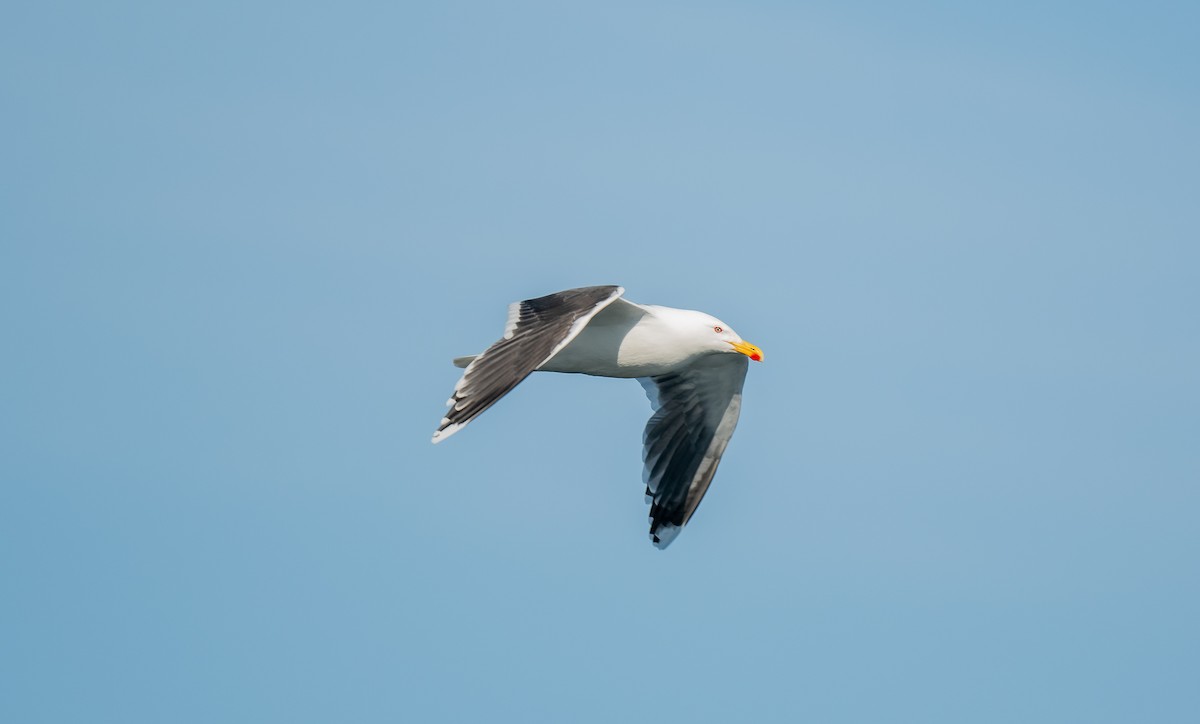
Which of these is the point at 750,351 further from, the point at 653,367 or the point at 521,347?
the point at 521,347

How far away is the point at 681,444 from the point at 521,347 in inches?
185

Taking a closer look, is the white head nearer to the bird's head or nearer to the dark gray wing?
the bird's head

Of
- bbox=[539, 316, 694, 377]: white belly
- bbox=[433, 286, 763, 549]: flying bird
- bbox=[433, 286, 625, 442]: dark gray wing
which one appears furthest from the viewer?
bbox=[539, 316, 694, 377]: white belly

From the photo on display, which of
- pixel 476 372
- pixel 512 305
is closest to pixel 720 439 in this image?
pixel 512 305

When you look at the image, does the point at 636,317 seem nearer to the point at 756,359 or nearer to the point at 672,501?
the point at 756,359

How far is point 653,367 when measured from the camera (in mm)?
17656

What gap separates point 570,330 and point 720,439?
4643 mm

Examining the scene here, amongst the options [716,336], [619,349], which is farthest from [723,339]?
[619,349]

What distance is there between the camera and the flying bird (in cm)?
1477

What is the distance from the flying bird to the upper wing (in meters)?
0.01

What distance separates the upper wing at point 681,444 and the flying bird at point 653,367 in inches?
0.5

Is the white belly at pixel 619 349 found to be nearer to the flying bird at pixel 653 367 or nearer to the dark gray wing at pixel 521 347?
the flying bird at pixel 653 367

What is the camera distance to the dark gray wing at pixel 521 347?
14.3m

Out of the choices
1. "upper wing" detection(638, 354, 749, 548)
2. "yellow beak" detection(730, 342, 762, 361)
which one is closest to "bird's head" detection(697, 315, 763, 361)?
"yellow beak" detection(730, 342, 762, 361)
